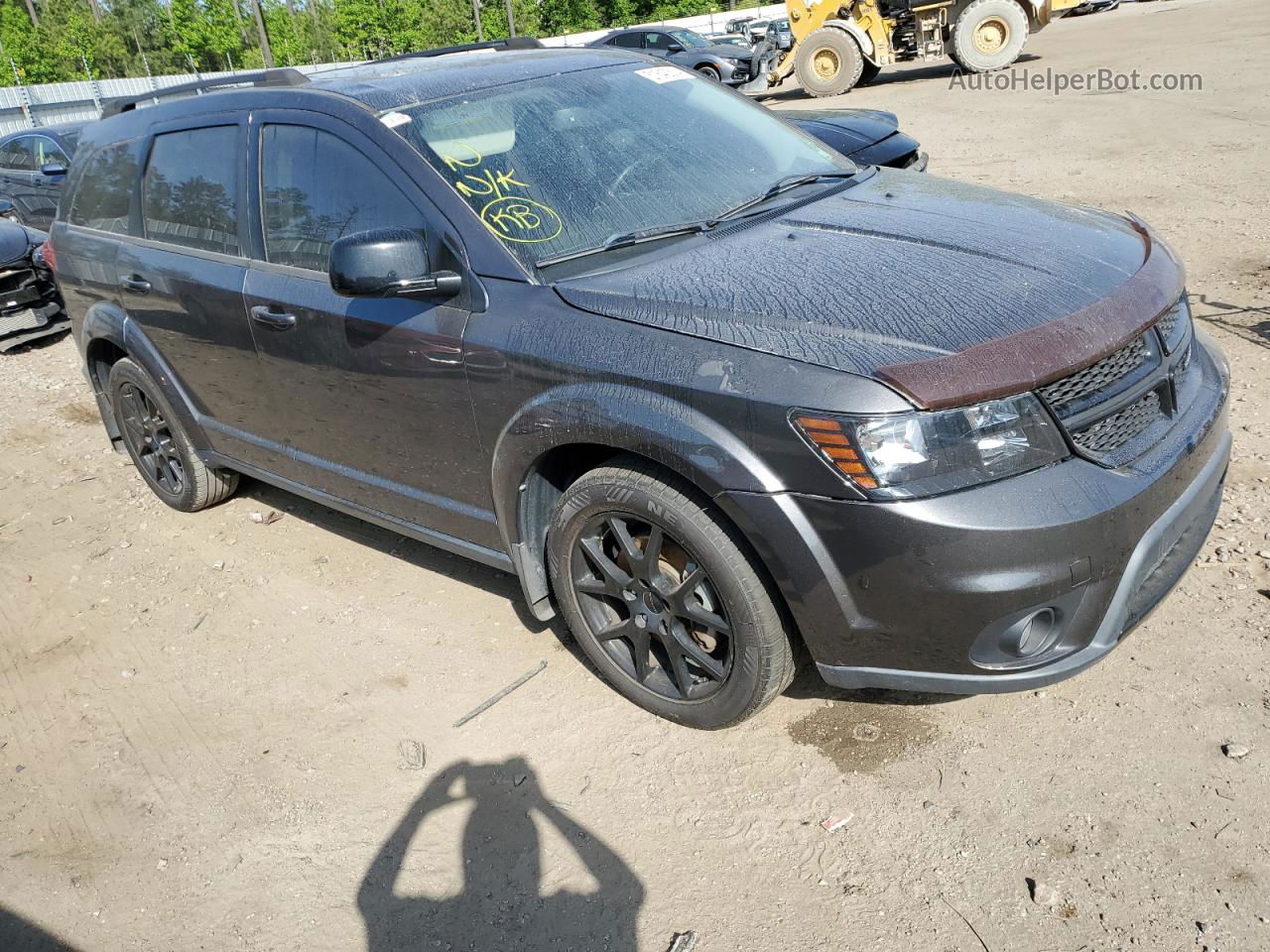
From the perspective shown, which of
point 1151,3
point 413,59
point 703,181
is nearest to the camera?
point 703,181

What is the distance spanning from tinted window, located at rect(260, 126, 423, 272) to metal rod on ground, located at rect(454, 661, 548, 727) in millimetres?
1520

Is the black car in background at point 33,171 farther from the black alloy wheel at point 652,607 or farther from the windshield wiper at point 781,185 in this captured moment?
the black alloy wheel at point 652,607

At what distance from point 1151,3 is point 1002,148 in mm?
26334

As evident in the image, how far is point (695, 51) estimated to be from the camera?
71.2 feet

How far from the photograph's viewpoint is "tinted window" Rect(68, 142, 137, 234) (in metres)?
4.37

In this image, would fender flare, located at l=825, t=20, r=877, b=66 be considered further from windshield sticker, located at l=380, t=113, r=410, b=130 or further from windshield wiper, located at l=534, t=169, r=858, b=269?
windshield sticker, located at l=380, t=113, r=410, b=130

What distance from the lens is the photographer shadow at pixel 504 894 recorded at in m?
2.48

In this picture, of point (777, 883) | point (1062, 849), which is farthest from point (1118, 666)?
point (777, 883)

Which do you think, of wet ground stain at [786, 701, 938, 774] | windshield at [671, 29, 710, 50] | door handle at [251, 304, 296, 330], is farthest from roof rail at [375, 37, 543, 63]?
windshield at [671, 29, 710, 50]

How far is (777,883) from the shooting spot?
2525 mm

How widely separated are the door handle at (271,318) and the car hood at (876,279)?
1217 mm

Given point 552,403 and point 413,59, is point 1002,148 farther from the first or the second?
point 552,403

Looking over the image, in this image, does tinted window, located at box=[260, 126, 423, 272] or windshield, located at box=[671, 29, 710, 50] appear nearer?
tinted window, located at box=[260, 126, 423, 272]

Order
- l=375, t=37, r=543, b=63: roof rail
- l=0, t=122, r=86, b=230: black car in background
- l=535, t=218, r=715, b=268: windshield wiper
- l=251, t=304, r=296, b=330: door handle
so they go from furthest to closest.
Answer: l=0, t=122, r=86, b=230: black car in background → l=375, t=37, r=543, b=63: roof rail → l=251, t=304, r=296, b=330: door handle → l=535, t=218, r=715, b=268: windshield wiper
